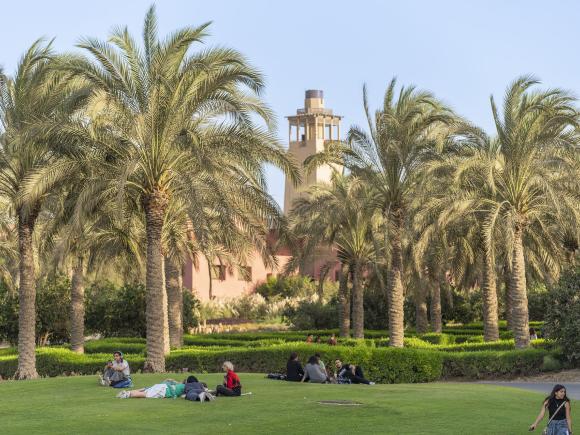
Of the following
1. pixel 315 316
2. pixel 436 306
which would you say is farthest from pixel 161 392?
pixel 315 316

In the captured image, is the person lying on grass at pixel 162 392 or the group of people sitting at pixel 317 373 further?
the group of people sitting at pixel 317 373

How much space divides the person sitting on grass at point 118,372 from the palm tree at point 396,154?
12824mm

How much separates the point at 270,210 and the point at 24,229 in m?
7.18

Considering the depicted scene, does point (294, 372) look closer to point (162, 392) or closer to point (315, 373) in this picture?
point (315, 373)

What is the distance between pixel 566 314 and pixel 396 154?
282 inches

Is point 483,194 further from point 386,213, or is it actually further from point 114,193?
point 114,193

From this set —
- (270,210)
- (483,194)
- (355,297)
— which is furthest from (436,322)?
(270,210)

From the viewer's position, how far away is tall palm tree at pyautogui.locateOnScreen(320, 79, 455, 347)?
31766 millimetres

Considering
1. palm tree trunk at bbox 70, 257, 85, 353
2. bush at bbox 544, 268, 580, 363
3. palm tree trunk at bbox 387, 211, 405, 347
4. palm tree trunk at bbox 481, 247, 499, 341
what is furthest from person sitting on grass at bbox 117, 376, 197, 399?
palm tree trunk at bbox 481, 247, 499, 341

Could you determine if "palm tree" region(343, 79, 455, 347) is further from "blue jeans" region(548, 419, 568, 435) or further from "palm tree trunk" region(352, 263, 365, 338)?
"blue jeans" region(548, 419, 568, 435)

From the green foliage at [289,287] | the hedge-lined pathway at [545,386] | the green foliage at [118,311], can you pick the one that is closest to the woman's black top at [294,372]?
the hedge-lined pathway at [545,386]

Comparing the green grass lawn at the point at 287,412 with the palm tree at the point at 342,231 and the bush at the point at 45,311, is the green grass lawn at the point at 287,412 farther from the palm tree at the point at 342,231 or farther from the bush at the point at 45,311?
the bush at the point at 45,311

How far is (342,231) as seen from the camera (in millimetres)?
43781

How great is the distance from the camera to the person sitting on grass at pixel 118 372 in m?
21.9
